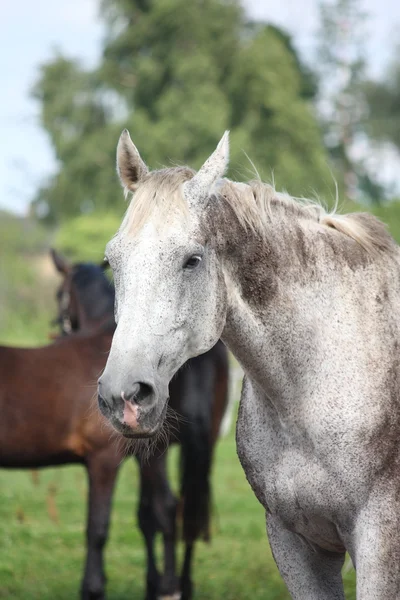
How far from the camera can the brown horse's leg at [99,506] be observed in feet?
18.3

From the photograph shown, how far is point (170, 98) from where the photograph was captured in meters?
30.9

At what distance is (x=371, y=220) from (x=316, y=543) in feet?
4.00

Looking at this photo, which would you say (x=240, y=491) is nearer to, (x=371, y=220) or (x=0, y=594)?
(x=0, y=594)

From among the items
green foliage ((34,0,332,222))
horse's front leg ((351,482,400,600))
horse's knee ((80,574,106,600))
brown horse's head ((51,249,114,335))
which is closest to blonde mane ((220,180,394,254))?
horse's front leg ((351,482,400,600))

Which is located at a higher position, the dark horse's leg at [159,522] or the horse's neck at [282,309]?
the horse's neck at [282,309]

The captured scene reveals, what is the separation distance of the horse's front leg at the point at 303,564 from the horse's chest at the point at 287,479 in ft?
0.37

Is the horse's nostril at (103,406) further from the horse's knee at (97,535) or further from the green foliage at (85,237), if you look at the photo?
the green foliage at (85,237)

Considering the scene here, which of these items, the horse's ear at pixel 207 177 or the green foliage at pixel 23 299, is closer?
the horse's ear at pixel 207 177

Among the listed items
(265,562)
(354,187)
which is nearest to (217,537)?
(265,562)

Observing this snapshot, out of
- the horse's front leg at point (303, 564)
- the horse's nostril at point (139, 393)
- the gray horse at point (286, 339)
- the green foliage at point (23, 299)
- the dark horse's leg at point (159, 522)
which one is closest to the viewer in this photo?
the horse's nostril at point (139, 393)

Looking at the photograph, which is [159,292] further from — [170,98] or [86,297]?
[170,98]

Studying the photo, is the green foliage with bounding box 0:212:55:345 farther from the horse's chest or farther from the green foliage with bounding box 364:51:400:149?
the horse's chest

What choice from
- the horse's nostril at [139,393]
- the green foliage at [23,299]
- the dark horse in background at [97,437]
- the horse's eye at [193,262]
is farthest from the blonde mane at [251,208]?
the green foliage at [23,299]

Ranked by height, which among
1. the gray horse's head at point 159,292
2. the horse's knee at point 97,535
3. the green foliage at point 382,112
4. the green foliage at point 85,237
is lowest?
the horse's knee at point 97,535
